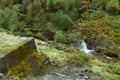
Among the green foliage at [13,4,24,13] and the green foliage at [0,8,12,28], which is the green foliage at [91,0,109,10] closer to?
the green foliage at [13,4,24,13]

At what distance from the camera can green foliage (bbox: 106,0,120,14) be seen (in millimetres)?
14719

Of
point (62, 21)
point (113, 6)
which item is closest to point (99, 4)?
point (113, 6)

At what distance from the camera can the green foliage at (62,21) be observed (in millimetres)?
13031

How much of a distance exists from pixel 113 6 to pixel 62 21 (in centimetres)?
325

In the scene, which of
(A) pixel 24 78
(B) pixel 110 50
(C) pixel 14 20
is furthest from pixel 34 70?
(C) pixel 14 20

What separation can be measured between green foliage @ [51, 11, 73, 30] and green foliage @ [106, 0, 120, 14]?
2558 millimetres

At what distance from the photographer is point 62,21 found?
12992 mm

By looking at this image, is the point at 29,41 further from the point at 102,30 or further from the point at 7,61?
the point at 102,30

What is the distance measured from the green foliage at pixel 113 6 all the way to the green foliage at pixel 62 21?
256 centimetres

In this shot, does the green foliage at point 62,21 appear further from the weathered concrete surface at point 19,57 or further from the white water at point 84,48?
the weathered concrete surface at point 19,57

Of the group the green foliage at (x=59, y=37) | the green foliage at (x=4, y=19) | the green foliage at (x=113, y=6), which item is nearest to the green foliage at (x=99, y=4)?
the green foliage at (x=113, y=6)

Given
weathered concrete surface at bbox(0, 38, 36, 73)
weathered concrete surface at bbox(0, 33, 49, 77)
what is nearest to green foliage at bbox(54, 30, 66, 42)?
weathered concrete surface at bbox(0, 33, 49, 77)

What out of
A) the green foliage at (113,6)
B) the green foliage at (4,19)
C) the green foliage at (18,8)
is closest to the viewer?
the green foliage at (4,19)

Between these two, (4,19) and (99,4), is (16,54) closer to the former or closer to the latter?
(4,19)
